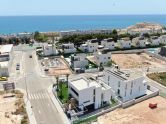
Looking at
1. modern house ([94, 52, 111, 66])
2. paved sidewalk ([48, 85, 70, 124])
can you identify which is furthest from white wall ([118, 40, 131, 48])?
paved sidewalk ([48, 85, 70, 124])

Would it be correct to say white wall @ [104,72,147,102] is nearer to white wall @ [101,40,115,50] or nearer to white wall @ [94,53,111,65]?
white wall @ [94,53,111,65]

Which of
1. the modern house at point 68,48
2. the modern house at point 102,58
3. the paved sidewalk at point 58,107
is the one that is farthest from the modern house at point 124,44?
the paved sidewalk at point 58,107

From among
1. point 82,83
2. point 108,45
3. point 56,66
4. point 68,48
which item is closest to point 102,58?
point 56,66

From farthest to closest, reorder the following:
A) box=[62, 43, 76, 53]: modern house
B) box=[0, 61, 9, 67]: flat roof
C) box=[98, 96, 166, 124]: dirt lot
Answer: box=[62, 43, 76, 53]: modern house → box=[0, 61, 9, 67]: flat roof → box=[98, 96, 166, 124]: dirt lot

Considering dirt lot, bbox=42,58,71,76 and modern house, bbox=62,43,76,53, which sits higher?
modern house, bbox=62,43,76,53

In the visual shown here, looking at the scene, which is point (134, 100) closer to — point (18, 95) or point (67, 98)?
point (67, 98)

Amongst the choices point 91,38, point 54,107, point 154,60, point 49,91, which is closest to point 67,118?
point 54,107

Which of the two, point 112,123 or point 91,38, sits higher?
point 91,38
